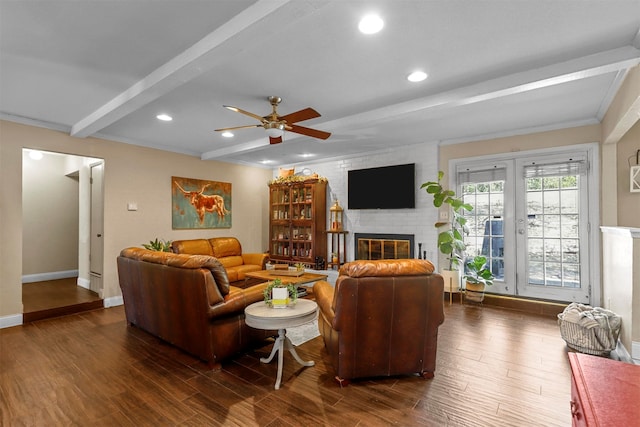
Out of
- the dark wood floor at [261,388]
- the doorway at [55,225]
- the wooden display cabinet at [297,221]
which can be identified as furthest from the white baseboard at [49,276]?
the wooden display cabinet at [297,221]

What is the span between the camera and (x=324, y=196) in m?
6.61

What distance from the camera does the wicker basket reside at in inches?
116

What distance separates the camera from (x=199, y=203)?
6164 mm

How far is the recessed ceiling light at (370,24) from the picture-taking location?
6.77 ft

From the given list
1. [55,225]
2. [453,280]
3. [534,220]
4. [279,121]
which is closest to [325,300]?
[279,121]

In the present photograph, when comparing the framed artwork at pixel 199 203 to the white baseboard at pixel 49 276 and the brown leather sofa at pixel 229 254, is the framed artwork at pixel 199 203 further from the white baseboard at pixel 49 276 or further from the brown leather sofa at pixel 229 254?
the white baseboard at pixel 49 276

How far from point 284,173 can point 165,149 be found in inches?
98.8

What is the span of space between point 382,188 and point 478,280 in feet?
7.21

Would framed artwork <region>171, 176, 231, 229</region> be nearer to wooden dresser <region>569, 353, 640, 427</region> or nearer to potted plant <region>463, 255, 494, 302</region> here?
potted plant <region>463, 255, 494, 302</region>

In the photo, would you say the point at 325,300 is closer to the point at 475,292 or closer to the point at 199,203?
the point at 475,292

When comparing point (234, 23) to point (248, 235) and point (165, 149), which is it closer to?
point (165, 149)

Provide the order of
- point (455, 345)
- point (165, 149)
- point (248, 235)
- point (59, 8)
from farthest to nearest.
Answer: point (248, 235)
point (165, 149)
point (455, 345)
point (59, 8)

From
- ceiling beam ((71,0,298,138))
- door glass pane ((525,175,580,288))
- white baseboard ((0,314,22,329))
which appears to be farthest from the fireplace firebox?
white baseboard ((0,314,22,329))

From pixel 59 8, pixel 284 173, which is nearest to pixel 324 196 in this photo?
pixel 284 173
